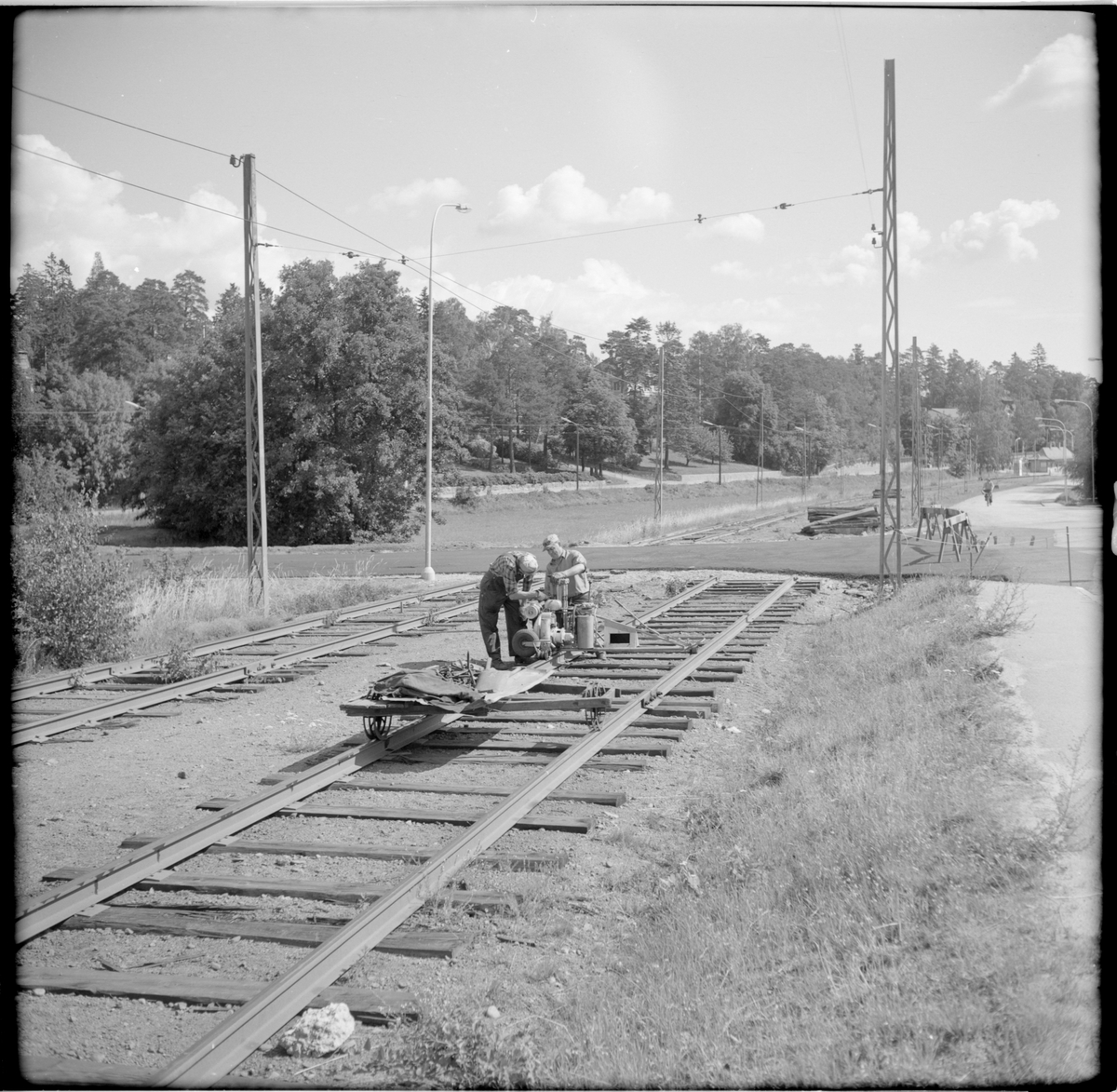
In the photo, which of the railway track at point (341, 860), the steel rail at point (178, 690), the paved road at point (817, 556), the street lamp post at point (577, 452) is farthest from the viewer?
the street lamp post at point (577, 452)

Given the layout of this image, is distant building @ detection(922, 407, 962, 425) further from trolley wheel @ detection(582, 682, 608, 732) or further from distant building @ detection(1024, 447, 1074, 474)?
trolley wheel @ detection(582, 682, 608, 732)

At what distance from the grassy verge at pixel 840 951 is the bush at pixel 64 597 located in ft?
31.4

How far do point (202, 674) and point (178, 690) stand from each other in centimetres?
104

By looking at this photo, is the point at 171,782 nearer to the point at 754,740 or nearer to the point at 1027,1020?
the point at 754,740

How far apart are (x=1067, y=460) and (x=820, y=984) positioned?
2552 centimetres

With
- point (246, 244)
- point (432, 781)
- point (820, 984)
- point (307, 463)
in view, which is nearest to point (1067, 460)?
point (246, 244)

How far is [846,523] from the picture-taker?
132 ft

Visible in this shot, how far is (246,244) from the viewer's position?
19.7m

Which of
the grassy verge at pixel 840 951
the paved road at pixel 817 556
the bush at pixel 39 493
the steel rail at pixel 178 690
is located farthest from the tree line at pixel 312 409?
the grassy verge at pixel 840 951

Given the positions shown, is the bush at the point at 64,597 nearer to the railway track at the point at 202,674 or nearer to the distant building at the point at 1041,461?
the railway track at the point at 202,674

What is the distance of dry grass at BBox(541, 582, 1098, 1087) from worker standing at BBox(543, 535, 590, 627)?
3.75 m

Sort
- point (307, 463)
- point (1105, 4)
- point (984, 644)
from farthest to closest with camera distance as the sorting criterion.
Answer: point (307, 463), point (984, 644), point (1105, 4)

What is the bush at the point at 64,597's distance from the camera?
13.7 metres

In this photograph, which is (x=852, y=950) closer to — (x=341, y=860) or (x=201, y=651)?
(x=341, y=860)
